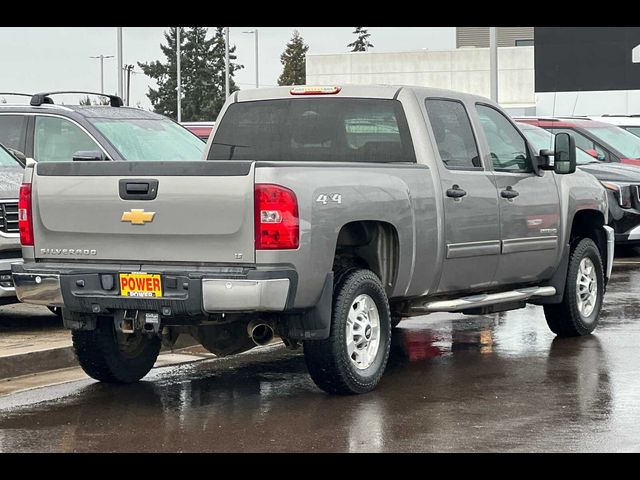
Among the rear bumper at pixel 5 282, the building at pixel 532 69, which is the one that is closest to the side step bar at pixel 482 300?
the rear bumper at pixel 5 282

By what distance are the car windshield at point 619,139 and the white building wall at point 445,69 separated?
3938cm

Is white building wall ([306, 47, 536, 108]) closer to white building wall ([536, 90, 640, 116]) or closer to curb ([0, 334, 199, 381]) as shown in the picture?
white building wall ([536, 90, 640, 116])

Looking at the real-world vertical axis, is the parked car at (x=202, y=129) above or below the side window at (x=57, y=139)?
above

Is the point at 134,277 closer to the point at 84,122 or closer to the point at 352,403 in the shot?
the point at 352,403

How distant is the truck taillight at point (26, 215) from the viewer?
8406 millimetres

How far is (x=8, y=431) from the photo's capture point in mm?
7406

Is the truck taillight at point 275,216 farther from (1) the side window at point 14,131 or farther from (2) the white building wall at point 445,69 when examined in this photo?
(2) the white building wall at point 445,69

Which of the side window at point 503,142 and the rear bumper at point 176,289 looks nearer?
the rear bumper at point 176,289

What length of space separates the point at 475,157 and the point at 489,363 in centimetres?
146

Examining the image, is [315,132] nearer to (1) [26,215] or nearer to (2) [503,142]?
(2) [503,142]

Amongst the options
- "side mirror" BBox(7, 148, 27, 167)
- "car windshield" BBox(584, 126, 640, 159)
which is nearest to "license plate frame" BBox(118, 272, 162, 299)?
"side mirror" BBox(7, 148, 27, 167)

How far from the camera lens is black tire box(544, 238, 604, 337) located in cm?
1077

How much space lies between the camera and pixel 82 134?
474 inches
